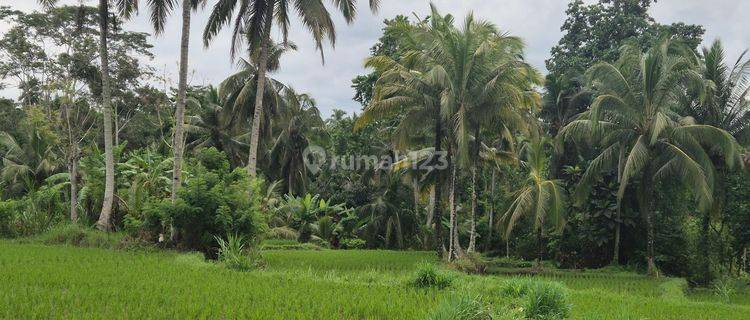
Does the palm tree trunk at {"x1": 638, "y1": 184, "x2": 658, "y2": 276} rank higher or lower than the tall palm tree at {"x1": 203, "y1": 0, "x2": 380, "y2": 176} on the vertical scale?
lower

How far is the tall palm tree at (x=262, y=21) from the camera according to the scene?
17.3 m

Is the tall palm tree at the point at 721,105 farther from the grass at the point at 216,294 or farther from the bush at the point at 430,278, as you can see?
the bush at the point at 430,278

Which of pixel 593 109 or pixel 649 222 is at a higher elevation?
pixel 593 109

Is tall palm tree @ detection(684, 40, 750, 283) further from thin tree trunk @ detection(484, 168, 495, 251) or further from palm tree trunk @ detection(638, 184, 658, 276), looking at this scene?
thin tree trunk @ detection(484, 168, 495, 251)

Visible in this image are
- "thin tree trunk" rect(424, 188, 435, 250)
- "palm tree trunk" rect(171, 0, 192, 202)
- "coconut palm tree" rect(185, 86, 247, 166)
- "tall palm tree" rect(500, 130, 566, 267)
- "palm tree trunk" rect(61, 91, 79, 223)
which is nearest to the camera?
"palm tree trunk" rect(171, 0, 192, 202)

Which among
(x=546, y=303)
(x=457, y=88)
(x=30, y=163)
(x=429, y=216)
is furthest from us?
(x=30, y=163)

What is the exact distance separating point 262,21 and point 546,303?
13.0m

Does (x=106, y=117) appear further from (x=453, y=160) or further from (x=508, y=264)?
(x=508, y=264)

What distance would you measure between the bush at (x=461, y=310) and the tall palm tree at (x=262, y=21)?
11.3 meters

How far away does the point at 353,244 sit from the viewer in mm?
27016

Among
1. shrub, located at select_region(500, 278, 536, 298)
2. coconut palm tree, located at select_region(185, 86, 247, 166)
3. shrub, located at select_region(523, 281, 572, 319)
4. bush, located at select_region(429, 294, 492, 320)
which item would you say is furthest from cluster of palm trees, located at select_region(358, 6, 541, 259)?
coconut palm tree, located at select_region(185, 86, 247, 166)

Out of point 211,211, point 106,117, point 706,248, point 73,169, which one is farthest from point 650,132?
point 73,169

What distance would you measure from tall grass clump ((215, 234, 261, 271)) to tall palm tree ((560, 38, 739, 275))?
1008 cm

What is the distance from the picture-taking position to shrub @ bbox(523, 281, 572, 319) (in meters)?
7.16
